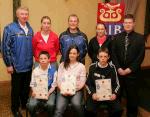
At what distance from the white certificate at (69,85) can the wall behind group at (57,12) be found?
6.87ft

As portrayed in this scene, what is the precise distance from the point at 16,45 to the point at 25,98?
794 mm

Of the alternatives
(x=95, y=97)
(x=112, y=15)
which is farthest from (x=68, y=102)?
(x=112, y=15)

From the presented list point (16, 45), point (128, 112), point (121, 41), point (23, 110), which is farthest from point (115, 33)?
point (23, 110)

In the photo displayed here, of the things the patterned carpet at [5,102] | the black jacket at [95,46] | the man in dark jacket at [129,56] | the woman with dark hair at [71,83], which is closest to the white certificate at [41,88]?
the woman with dark hair at [71,83]

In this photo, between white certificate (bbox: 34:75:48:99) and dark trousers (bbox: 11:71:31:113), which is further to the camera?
dark trousers (bbox: 11:71:31:113)

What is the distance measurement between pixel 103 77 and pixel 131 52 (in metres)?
0.48

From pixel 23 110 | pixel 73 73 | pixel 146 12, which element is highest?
pixel 146 12

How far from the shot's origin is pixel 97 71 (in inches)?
135

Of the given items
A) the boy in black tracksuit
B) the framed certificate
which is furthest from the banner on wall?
the framed certificate

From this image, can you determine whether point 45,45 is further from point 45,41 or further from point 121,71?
point 121,71

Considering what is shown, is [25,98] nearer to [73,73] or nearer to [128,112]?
[73,73]

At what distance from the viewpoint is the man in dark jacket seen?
348 cm

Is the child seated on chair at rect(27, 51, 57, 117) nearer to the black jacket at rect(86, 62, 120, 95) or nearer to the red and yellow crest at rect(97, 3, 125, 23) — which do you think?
the black jacket at rect(86, 62, 120, 95)

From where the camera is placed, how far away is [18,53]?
360 cm
